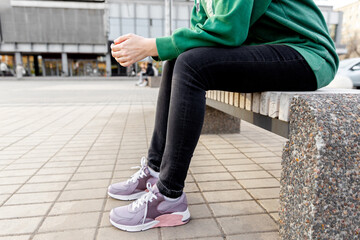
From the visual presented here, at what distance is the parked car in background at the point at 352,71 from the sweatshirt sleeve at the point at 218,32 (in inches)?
343

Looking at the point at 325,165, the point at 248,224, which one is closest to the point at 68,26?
the point at 248,224

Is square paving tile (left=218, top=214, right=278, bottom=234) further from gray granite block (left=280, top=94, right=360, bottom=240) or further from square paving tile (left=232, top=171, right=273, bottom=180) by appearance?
square paving tile (left=232, top=171, right=273, bottom=180)

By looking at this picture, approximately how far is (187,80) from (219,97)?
40.5 inches

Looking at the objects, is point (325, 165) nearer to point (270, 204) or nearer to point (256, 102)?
point (256, 102)

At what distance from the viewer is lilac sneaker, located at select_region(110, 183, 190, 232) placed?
1.50 metres

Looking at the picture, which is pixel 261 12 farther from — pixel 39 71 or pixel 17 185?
pixel 39 71

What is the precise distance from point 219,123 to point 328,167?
2.79 m

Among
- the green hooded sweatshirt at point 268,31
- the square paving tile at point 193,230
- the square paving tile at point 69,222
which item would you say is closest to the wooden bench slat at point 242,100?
the green hooded sweatshirt at point 268,31

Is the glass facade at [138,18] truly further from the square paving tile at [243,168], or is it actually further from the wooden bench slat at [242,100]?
the wooden bench slat at [242,100]

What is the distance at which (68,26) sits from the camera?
33.6 metres

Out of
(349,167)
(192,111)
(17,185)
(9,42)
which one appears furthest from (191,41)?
(9,42)

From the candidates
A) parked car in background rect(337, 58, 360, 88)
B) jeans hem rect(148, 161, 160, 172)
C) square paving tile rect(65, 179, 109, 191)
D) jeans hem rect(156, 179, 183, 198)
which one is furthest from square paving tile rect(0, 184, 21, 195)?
parked car in background rect(337, 58, 360, 88)

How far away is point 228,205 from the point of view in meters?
1.78

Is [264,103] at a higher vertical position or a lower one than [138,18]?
lower
